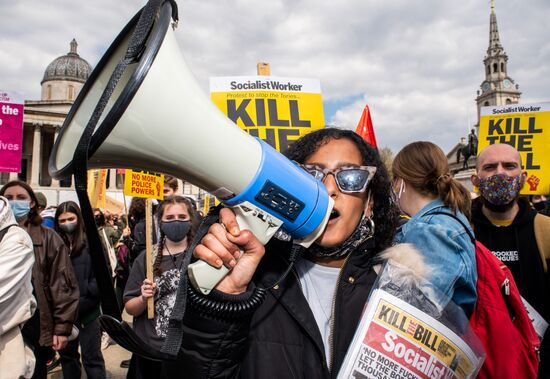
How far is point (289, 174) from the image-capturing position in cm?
132

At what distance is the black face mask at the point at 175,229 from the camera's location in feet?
11.9

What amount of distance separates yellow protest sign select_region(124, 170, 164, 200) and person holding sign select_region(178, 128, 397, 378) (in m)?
3.62

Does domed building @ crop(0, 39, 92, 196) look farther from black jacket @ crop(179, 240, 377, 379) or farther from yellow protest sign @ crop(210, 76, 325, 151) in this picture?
black jacket @ crop(179, 240, 377, 379)

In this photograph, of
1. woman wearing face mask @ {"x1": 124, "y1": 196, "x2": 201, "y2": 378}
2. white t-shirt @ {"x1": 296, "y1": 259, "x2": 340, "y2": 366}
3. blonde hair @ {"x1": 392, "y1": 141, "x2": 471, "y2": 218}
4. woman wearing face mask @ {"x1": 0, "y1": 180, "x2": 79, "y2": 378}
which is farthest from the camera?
woman wearing face mask @ {"x1": 0, "y1": 180, "x2": 79, "y2": 378}

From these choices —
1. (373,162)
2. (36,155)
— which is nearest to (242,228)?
(373,162)

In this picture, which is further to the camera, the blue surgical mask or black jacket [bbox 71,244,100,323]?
black jacket [bbox 71,244,100,323]

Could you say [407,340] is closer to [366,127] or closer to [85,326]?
[366,127]

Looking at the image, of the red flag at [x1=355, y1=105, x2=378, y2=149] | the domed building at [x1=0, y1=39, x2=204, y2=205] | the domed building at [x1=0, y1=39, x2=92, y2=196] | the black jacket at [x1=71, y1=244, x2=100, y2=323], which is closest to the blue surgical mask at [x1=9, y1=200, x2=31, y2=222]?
the black jacket at [x1=71, y1=244, x2=100, y2=323]

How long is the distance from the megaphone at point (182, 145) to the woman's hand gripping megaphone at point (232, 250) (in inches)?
1.5

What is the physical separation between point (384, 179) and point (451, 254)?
40 cm

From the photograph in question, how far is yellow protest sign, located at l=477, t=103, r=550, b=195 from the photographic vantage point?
5.20m

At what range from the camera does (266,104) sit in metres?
4.12

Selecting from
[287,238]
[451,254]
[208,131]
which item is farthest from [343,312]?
[208,131]

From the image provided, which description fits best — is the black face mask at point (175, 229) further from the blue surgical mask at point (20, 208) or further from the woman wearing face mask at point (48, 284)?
the blue surgical mask at point (20, 208)
